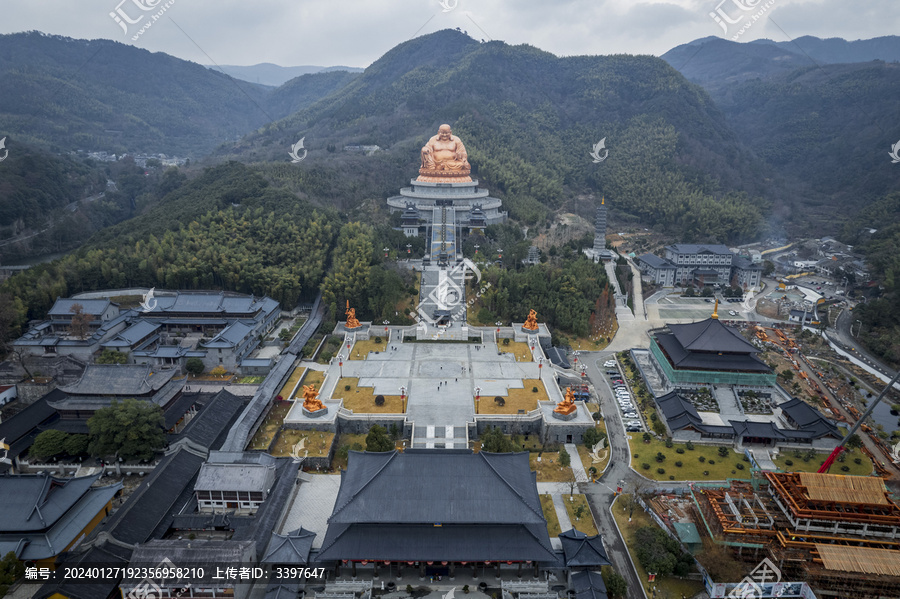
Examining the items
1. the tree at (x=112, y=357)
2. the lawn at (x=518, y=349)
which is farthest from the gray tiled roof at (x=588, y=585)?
the tree at (x=112, y=357)

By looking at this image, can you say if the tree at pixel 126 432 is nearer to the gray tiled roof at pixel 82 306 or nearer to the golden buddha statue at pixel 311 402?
the golden buddha statue at pixel 311 402

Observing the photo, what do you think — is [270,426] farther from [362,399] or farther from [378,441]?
[378,441]

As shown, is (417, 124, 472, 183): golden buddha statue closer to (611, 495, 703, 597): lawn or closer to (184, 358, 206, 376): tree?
(184, 358, 206, 376): tree

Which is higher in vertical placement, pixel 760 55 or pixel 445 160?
pixel 760 55

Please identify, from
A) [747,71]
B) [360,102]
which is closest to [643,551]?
[360,102]

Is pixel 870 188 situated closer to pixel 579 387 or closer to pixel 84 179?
pixel 579 387

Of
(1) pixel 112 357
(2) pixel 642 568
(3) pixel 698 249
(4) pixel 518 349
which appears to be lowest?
(2) pixel 642 568

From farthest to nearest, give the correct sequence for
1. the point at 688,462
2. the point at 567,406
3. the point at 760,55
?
the point at 760,55
the point at 567,406
the point at 688,462

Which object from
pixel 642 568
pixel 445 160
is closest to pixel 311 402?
pixel 642 568

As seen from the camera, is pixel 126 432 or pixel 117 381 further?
pixel 117 381
